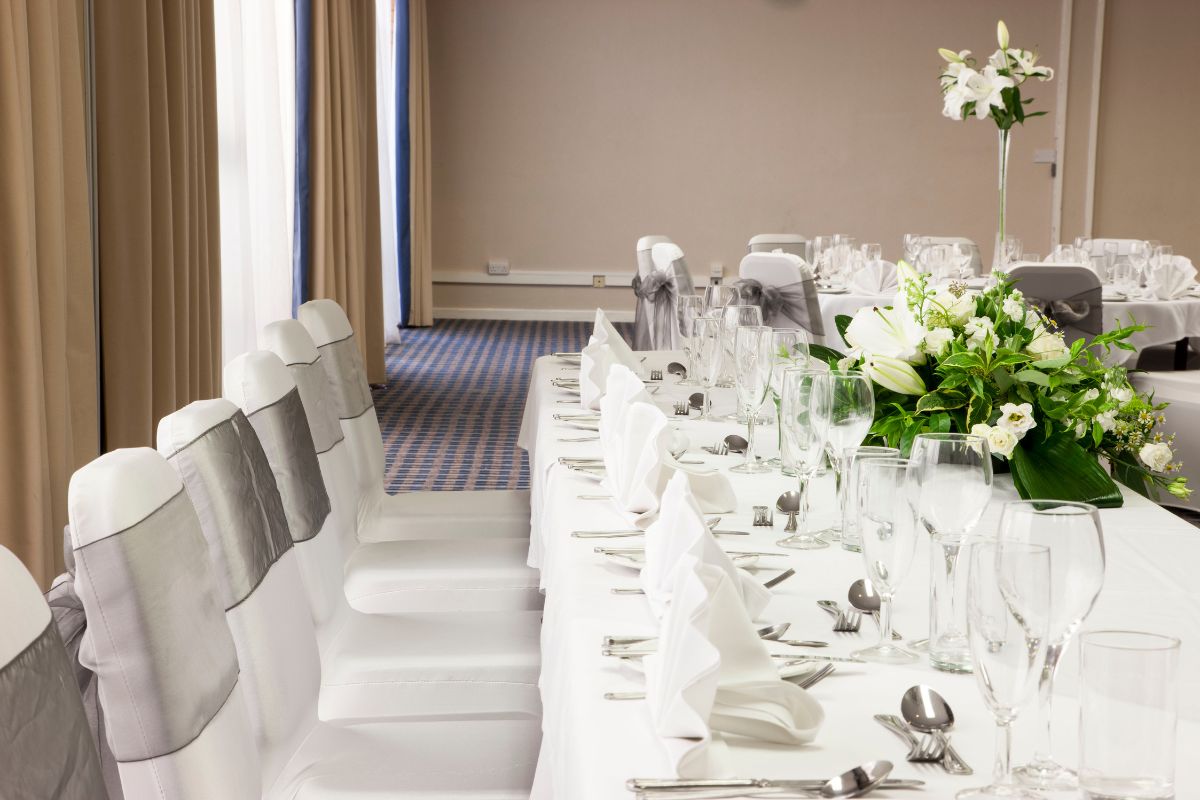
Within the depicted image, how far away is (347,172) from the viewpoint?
5.44 m

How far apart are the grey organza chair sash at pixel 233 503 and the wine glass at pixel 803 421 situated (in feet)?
2.27

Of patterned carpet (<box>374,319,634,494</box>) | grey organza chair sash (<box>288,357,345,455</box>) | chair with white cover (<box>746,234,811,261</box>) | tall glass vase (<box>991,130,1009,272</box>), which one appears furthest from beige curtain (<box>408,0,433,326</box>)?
grey organza chair sash (<box>288,357,345,455</box>)

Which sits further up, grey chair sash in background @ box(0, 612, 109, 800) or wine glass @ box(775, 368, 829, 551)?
wine glass @ box(775, 368, 829, 551)

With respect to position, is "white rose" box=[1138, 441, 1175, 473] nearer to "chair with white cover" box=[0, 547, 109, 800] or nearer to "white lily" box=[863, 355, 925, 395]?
"white lily" box=[863, 355, 925, 395]

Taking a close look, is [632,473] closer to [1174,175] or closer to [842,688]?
[842,688]

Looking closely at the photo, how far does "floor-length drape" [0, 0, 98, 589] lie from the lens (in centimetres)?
196

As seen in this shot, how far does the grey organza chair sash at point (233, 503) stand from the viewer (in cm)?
127

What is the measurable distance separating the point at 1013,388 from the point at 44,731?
1.30 meters

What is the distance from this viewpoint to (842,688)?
A: 3.12ft

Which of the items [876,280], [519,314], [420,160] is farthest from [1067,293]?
[519,314]

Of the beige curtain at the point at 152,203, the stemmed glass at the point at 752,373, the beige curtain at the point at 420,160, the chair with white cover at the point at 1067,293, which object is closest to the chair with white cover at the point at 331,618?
the stemmed glass at the point at 752,373

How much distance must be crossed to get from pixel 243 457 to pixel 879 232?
905cm

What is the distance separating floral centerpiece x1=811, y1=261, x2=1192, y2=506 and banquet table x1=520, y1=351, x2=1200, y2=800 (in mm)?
76

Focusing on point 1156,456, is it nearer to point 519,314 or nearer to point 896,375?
point 896,375
